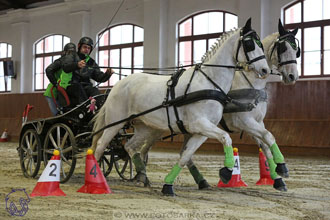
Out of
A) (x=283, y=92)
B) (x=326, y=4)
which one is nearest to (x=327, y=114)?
(x=283, y=92)

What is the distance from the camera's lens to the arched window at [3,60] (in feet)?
68.1

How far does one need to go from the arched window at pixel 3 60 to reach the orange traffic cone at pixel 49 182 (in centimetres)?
1672

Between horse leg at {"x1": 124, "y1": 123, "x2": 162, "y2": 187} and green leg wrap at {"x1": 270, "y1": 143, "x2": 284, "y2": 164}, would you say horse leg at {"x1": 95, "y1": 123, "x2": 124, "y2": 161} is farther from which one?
green leg wrap at {"x1": 270, "y1": 143, "x2": 284, "y2": 164}

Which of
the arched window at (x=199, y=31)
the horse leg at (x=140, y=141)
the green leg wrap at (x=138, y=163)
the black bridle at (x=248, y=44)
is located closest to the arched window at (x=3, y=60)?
the arched window at (x=199, y=31)

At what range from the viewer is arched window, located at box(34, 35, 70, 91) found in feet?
62.5

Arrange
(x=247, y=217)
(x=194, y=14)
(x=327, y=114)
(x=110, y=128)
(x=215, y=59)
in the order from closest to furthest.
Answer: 1. (x=247, y=217)
2. (x=215, y=59)
3. (x=110, y=128)
4. (x=327, y=114)
5. (x=194, y=14)

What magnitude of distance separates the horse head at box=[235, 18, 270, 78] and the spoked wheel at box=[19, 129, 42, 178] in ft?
10.3

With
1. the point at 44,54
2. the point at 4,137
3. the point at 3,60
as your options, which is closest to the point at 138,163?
the point at 4,137

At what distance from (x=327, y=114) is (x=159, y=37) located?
20.1 feet

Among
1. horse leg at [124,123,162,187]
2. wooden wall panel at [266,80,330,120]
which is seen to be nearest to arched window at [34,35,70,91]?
wooden wall panel at [266,80,330,120]

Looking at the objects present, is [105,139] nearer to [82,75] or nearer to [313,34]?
[82,75]

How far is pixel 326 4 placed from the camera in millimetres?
12359

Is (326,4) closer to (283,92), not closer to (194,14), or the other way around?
(283,92)

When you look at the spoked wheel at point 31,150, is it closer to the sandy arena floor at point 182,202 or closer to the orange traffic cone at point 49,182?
the sandy arena floor at point 182,202
